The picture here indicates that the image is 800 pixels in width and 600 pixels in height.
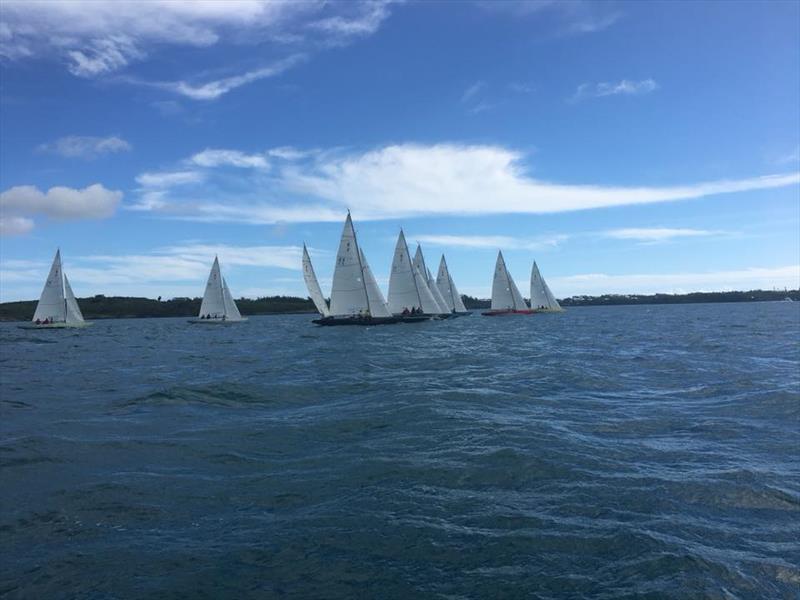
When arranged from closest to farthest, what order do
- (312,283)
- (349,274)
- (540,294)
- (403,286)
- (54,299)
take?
1. (349,274)
2. (403,286)
3. (54,299)
4. (312,283)
5. (540,294)

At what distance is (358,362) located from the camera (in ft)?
75.6

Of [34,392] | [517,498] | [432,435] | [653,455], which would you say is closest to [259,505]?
[517,498]

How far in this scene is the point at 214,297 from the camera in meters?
80.4

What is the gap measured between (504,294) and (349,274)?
42.2 meters

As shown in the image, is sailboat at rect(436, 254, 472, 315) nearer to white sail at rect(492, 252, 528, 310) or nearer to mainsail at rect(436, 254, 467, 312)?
mainsail at rect(436, 254, 467, 312)

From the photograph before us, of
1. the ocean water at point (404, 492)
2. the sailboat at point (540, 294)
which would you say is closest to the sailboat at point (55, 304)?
the ocean water at point (404, 492)

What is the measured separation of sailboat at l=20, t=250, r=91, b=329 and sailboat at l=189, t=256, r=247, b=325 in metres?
17.2

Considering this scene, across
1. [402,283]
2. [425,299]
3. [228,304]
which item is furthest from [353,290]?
[228,304]

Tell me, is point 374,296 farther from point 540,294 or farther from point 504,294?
point 540,294

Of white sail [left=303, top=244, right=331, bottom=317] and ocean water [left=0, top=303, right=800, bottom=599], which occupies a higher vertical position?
white sail [left=303, top=244, right=331, bottom=317]

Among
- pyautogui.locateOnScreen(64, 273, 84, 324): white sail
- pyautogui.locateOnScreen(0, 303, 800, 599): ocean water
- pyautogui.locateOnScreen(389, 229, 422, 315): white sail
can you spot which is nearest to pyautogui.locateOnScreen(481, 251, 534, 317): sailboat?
pyautogui.locateOnScreen(389, 229, 422, 315): white sail

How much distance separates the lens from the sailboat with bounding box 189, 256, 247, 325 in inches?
3115

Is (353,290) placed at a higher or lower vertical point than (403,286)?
lower

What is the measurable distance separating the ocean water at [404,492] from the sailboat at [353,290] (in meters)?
39.0
